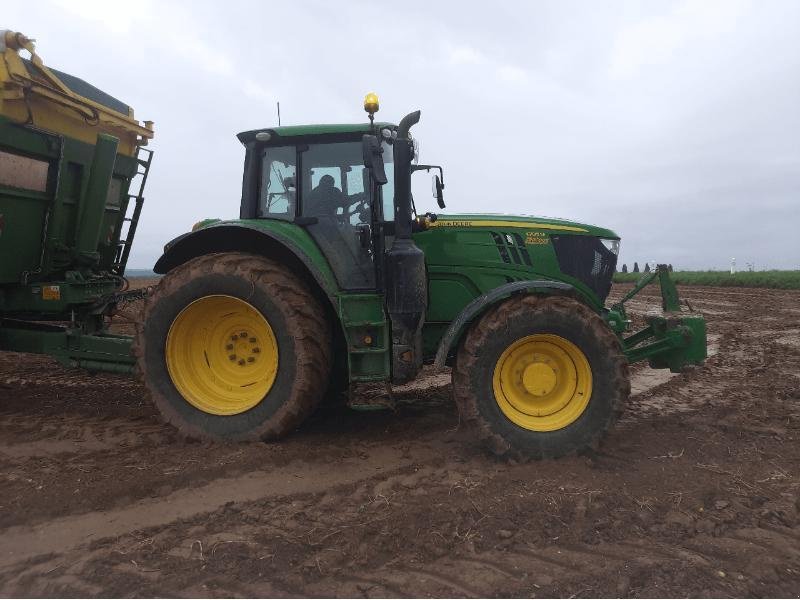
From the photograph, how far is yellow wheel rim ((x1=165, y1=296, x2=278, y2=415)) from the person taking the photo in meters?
3.87

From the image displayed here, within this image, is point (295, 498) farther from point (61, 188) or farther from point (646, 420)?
point (61, 188)

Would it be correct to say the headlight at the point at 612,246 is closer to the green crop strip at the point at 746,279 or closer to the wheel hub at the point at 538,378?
the wheel hub at the point at 538,378

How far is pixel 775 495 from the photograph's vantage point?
294 centimetres

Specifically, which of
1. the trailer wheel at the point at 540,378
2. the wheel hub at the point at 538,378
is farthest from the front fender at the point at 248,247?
the wheel hub at the point at 538,378

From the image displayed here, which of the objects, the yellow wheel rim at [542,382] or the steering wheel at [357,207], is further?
the steering wheel at [357,207]

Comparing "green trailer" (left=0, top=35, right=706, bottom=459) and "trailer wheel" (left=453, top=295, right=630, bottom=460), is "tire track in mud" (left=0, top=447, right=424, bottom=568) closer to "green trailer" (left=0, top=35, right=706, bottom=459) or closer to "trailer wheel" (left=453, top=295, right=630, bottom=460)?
"green trailer" (left=0, top=35, right=706, bottom=459)

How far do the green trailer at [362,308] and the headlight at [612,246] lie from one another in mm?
17

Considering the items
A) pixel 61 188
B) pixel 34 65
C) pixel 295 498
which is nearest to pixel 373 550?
pixel 295 498

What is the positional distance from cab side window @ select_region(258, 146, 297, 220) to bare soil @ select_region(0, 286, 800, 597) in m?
1.74

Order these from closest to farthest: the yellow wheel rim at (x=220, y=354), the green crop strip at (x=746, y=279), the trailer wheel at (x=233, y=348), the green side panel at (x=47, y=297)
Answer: the trailer wheel at (x=233, y=348) < the yellow wheel rim at (x=220, y=354) < the green side panel at (x=47, y=297) < the green crop strip at (x=746, y=279)

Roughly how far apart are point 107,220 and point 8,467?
2814 mm

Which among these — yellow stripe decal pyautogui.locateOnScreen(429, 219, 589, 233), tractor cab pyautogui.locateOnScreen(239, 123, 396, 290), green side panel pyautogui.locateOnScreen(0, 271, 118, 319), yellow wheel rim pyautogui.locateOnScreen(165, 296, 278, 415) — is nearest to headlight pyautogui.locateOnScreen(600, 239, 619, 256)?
yellow stripe decal pyautogui.locateOnScreen(429, 219, 589, 233)

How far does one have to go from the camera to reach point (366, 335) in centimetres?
377

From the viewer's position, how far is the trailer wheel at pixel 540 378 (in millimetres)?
3396
